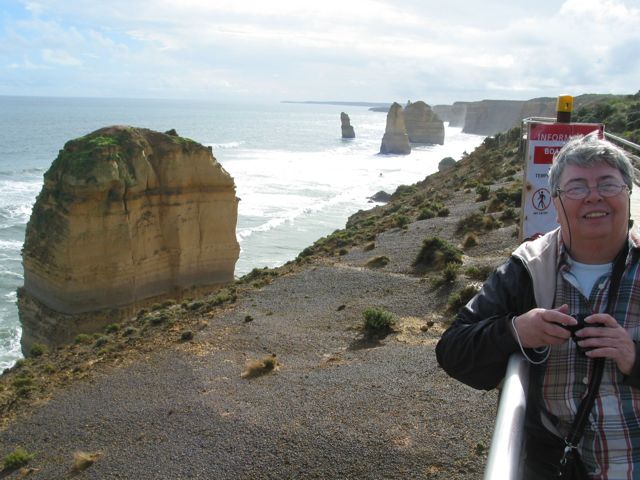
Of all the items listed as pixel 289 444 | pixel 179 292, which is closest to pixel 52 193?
pixel 179 292

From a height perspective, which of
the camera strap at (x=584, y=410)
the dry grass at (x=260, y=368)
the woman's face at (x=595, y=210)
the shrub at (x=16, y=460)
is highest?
the woman's face at (x=595, y=210)

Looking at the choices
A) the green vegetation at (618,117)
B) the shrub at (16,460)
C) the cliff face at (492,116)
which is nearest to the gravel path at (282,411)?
the shrub at (16,460)

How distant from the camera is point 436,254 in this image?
19922mm

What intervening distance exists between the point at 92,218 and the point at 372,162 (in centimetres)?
8242

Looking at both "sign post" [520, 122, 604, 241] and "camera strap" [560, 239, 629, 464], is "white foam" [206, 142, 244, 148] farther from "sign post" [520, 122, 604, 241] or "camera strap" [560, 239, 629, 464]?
"camera strap" [560, 239, 629, 464]

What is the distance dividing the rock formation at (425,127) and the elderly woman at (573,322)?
136 m

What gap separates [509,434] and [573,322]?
63 centimetres

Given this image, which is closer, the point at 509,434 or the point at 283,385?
the point at 509,434

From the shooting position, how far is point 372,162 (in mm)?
103062

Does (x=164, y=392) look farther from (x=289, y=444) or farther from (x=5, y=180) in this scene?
(x=5, y=180)

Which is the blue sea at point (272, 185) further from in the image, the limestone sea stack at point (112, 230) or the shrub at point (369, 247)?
the shrub at point (369, 247)

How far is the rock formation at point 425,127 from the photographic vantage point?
13500cm

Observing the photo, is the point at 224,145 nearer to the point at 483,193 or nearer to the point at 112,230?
the point at 483,193

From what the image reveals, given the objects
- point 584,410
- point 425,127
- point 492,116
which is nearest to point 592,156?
point 584,410
